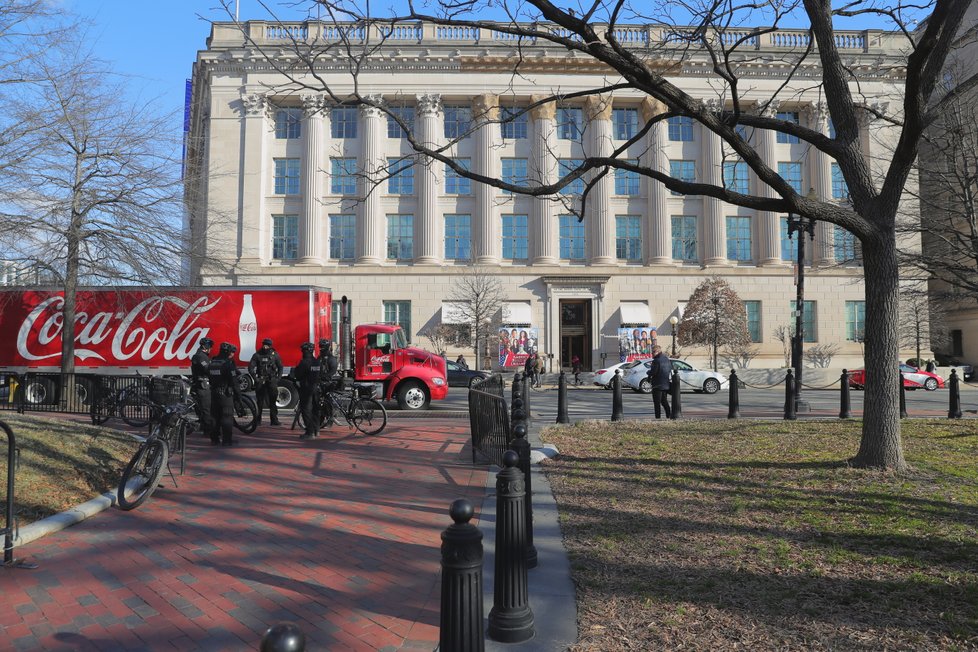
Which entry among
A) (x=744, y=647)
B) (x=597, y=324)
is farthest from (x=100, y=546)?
(x=597, y=324)

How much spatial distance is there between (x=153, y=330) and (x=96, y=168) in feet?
17.7

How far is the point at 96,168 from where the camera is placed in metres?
15.7

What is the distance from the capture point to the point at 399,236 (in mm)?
41188

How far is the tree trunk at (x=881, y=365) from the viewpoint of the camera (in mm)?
7605

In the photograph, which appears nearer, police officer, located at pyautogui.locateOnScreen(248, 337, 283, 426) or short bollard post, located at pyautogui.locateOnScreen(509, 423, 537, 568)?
short bollard post, located at pyautogui.locateOnScreen(509, 423, 537, 568)

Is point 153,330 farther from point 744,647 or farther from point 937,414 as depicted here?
point 937,414

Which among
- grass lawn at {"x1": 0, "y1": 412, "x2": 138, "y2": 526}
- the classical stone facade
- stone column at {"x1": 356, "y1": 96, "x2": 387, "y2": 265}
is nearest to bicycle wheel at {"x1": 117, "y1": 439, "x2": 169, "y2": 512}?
grass lawn at {"x1": 0, "y1": 412, "x2": 138, "y2": 526}

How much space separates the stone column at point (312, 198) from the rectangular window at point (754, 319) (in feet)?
90.9

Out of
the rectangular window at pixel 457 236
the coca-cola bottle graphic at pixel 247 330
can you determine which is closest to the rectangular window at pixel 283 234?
the rectangular window at pixel 457 236

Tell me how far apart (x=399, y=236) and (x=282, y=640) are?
40425mm

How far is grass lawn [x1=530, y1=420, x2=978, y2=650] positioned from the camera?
12.2 ft

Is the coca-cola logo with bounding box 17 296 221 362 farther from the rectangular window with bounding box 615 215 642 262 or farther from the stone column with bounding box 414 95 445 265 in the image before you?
the rectangular window with bounding box 615 215 642 262

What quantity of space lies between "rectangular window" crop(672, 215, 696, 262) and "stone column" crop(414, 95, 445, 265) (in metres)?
15.7

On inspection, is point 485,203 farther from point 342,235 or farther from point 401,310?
point 342,235
